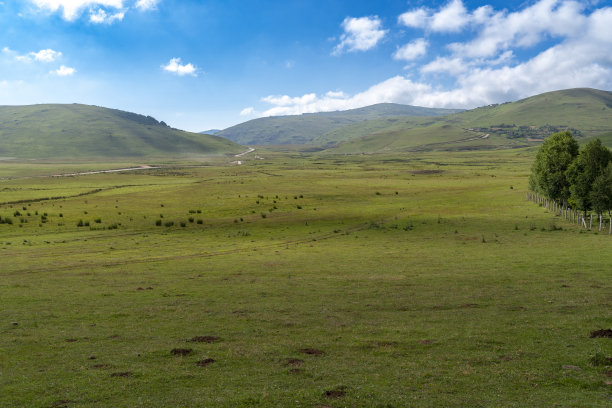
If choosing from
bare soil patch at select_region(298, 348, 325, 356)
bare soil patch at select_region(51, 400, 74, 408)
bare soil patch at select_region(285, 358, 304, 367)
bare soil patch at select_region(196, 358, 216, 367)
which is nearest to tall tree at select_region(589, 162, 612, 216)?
bare soil patch at select_region(298, 348, 325, 356)

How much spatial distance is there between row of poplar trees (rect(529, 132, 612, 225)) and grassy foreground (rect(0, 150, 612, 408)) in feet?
28.2

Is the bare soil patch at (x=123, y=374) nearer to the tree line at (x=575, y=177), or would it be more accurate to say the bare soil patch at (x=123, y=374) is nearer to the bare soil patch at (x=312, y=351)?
the bare soil patch at (x=312, y=351)

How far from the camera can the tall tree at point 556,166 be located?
7331cm

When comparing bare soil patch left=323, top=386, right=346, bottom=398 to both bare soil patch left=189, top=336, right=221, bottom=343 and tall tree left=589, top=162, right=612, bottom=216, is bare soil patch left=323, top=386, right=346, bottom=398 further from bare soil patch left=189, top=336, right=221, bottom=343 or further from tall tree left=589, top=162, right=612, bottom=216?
tall tree left=589, top=162, right=612, bottom=216

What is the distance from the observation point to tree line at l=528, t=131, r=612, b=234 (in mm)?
59625

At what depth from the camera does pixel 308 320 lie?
23453 mm

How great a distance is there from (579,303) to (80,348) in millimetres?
27368

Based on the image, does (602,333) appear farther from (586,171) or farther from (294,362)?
(586,171)

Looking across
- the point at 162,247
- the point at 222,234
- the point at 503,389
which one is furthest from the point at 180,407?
the point at 222,234

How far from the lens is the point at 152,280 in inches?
1339

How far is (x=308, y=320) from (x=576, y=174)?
A: 64391mm

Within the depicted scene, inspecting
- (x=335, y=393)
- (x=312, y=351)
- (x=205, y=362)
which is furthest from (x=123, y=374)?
(x=335, y=393)

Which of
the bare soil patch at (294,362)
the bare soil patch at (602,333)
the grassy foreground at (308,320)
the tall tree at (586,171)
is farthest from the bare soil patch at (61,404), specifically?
the tall tree at (586,171)

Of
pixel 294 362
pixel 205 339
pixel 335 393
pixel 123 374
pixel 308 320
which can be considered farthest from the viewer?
pixel 308 320
